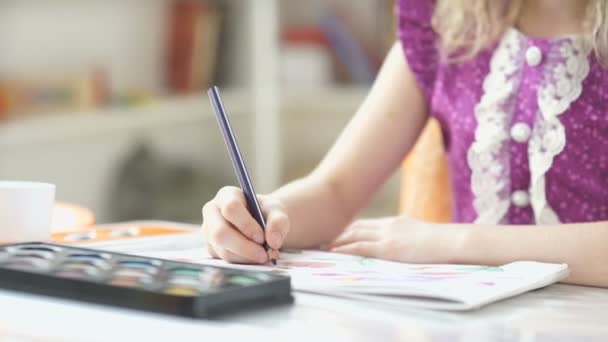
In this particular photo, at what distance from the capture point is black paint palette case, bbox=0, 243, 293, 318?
0.77 metres

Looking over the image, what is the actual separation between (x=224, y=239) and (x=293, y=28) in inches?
96.3

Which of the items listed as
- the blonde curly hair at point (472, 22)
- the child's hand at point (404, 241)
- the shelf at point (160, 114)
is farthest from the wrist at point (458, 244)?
the shelf at point (160, 114)

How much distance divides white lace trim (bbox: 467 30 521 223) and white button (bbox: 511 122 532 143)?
2 centimetres

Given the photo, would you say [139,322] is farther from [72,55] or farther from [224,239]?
[72,55]

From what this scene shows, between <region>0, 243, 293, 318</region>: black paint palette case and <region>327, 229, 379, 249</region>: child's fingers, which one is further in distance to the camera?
<region>327, 229, 379, 249</region>: child's fingers

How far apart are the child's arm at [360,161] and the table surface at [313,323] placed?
364mm

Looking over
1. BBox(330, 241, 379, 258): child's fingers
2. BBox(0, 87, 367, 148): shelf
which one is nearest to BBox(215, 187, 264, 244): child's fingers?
BBox(330, 241, 379, 258): child's fingers

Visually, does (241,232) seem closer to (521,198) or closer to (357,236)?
(357,236)

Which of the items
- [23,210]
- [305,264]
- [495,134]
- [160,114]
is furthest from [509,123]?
[160,114]

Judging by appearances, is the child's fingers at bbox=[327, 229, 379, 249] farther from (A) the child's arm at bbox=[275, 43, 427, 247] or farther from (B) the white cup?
(B) the white cup

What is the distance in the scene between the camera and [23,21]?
259cm

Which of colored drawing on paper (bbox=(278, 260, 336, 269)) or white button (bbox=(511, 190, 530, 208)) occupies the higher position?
white button (bbox=(511, 190, 530, 208))

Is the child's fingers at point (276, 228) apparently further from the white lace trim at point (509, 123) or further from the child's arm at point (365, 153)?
the white lace trim at point (509, 123)

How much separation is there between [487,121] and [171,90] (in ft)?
6.41
